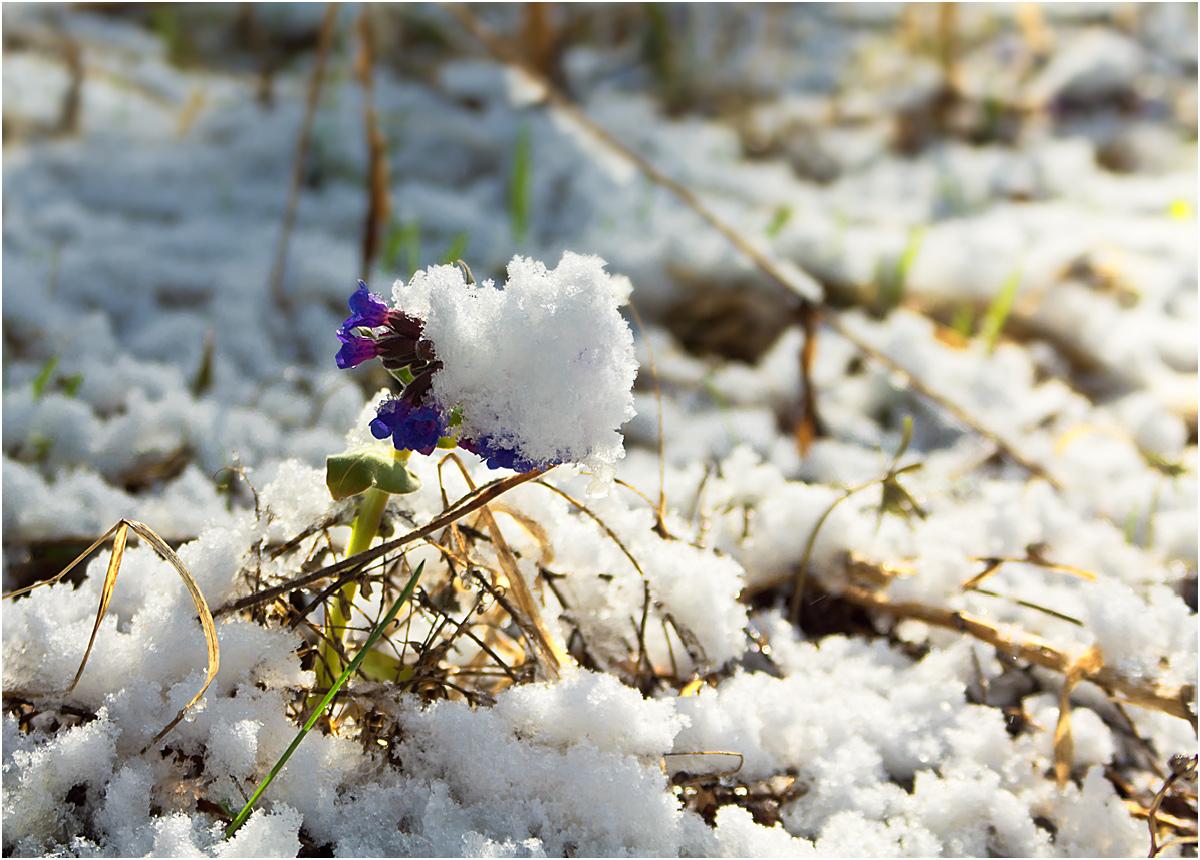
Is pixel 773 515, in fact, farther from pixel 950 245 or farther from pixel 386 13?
pixel 386 13

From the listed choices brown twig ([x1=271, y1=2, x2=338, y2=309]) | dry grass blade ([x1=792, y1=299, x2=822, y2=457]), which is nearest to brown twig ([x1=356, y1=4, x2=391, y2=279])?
brown twig ([x1=271, y1=2, x2=338, y2=309])

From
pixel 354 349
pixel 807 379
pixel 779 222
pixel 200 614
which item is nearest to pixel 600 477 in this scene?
pixel 354 349

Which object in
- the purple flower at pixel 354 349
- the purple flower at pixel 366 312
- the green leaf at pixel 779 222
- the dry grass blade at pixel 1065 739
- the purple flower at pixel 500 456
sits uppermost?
the green leaf at pixel 779 222

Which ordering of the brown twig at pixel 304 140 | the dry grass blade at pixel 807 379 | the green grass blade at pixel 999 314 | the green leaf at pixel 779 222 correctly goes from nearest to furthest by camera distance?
the dry grass blade at pixel 807 379
the brown twig at pixel 304 140
the green grass blade at pixel 999 314
the green leaf at pixel 779 222

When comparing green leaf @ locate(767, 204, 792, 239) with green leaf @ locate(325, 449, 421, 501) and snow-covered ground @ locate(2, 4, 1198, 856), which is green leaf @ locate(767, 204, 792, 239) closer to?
snow-covered ground @ locate(2, 4, 1198, 856)

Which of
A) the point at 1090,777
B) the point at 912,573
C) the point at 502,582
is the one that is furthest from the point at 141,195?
the point at 1090,777

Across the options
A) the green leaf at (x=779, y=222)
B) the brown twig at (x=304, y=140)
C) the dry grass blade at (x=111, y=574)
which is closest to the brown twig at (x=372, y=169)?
the brown twig at (x=304, y=140)

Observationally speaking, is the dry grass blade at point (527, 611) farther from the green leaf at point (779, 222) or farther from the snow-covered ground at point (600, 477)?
the green leaf at point (779, 222)
